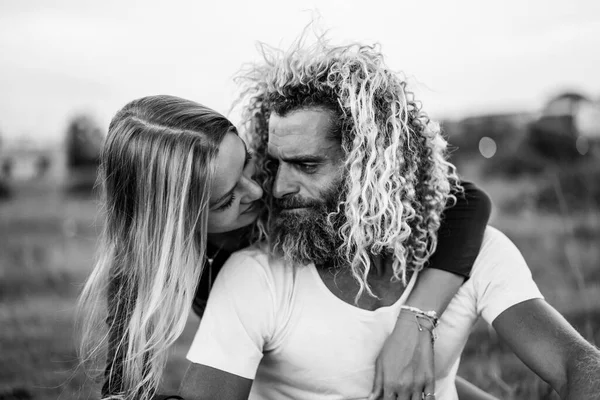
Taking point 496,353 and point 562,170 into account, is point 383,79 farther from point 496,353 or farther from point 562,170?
point 562,170

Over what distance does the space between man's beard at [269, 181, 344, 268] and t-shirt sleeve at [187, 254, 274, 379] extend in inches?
5.4

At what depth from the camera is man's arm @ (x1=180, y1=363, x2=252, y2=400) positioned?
6.57 ft

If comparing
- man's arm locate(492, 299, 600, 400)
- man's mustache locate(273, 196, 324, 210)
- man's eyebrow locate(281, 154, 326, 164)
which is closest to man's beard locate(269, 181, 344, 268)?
man's mustache locate(273, 196, 324, 210)

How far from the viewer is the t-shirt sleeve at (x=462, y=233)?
7.66 ft

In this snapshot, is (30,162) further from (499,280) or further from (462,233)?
(499,280)

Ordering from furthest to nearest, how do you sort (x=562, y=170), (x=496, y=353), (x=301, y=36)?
(x=562, y=170), (x=496, y=353), (x=301, y=36)

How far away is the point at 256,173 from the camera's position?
2588 mm

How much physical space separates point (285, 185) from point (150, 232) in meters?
0.54

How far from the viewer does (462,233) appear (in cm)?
240

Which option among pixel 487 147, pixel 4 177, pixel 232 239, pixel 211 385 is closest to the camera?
pixel 211 385

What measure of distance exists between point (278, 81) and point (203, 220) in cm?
62

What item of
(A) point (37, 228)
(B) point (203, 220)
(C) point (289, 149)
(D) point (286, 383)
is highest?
(C) point (289, 149)

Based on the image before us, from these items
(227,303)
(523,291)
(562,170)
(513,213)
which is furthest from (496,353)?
(562,170)

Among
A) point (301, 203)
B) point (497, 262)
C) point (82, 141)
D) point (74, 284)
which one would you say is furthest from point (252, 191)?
point (82, 141)
